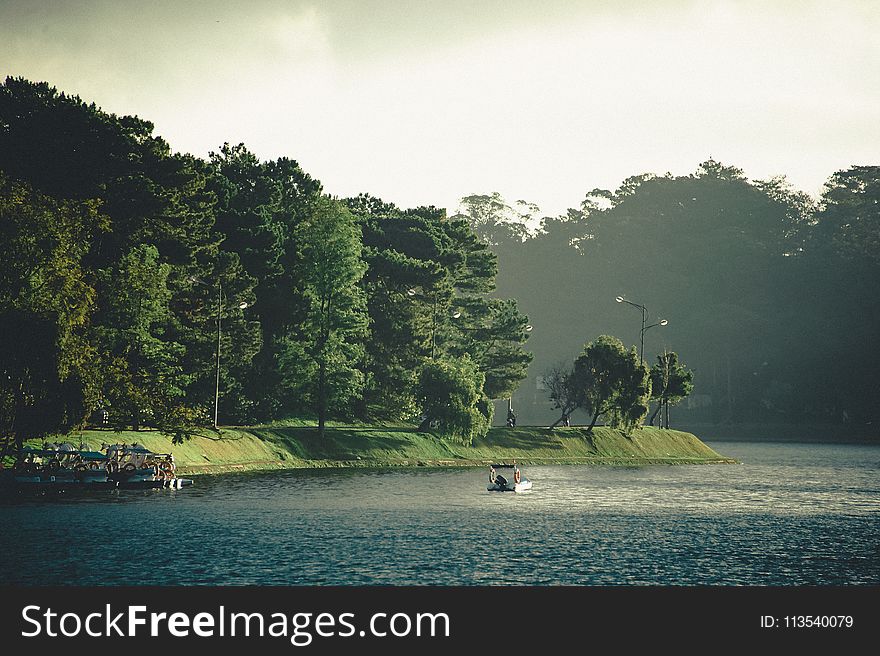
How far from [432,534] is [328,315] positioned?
55.4 m

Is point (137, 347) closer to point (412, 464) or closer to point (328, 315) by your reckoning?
point (328, 315)

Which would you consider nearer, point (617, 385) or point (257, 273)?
point (257, 273)

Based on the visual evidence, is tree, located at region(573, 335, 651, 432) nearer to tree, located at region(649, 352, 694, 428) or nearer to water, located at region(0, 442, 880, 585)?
tree, located at region(649, 352, 694, 428)

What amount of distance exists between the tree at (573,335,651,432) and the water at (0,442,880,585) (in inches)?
1624

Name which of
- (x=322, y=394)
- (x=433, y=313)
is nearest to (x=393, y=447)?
(x=322, y=394)

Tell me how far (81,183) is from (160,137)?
8.35m

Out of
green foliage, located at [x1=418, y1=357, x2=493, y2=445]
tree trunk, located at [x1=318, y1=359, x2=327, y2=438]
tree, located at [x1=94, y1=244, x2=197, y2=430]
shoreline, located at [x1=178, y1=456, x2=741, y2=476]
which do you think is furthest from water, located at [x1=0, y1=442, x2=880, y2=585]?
green foliage, located at [x1=418, y1=357, x2=493, y2=445]

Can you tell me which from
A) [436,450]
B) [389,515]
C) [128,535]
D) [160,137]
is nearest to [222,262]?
[160,137]

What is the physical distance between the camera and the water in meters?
43.6

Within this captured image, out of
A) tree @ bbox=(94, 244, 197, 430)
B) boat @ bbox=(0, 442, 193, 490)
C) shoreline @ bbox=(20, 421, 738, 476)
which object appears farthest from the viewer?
shoreline @ bbox=(20, 421, 738, 476)

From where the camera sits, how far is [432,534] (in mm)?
55500

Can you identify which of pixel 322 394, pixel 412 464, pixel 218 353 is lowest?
pixel 412 464

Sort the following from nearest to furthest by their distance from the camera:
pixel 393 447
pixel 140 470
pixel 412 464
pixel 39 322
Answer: pixel 39 322 → pixel 140 470 → pixel 412 464 → pixel 393 447

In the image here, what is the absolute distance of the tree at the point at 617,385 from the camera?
133000mm
